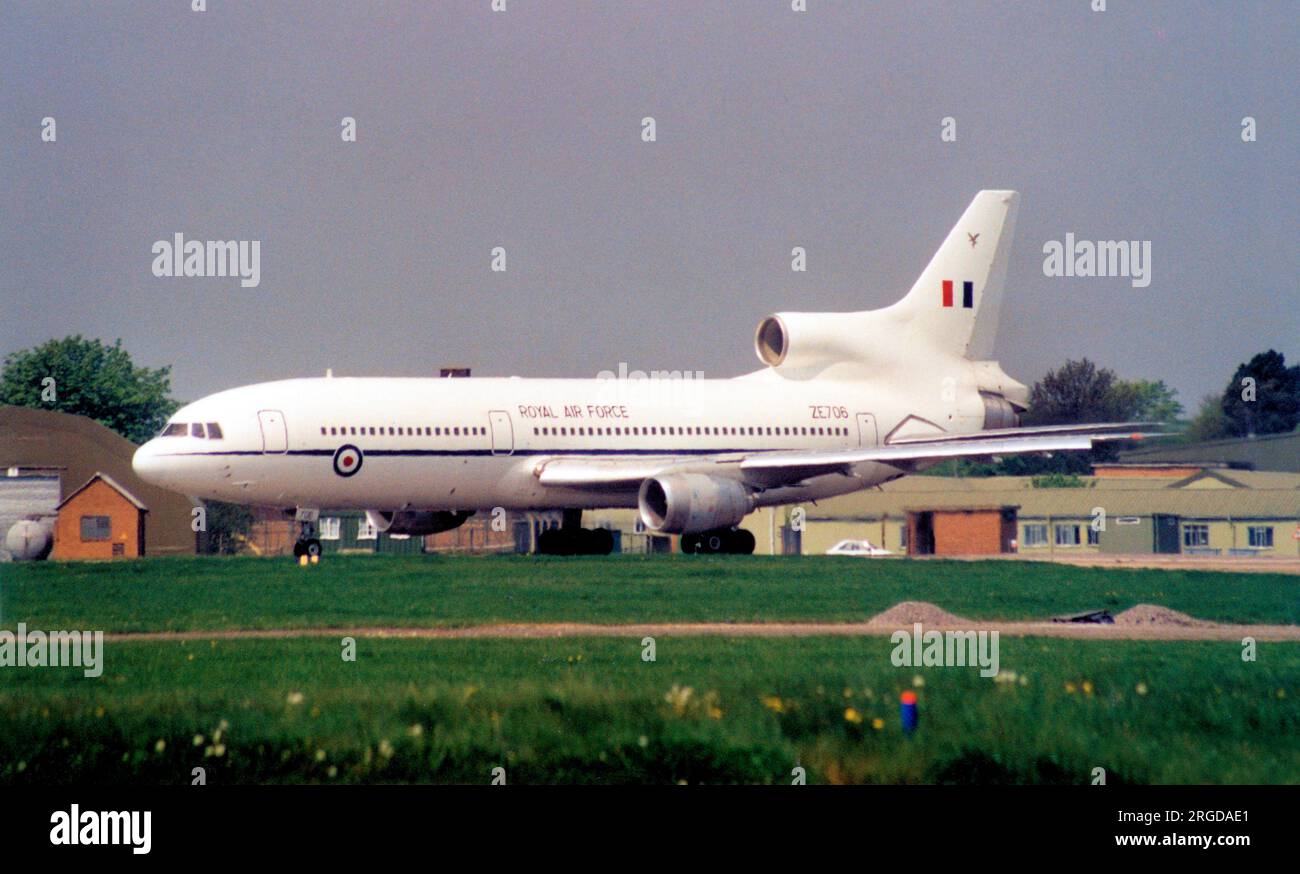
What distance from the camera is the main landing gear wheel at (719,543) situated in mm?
53281

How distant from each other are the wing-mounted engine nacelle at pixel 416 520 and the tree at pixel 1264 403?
21862mm

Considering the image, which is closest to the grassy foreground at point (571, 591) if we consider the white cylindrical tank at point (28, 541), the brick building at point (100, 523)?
the white cylindrical tank at point (28, 541)

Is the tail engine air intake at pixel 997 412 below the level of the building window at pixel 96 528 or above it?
above

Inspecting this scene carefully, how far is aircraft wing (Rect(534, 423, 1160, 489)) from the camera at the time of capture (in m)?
50.8

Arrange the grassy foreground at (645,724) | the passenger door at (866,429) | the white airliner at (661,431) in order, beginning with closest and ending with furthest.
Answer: the grassy foreground at (645,724) → the white airliner at (661,431) → the passenger door at (866,429)

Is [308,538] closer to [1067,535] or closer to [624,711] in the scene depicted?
[624,711]

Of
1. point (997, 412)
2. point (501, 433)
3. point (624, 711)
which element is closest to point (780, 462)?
point (501, 433)

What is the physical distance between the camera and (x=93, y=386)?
115562 millimetres

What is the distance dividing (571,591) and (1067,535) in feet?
183

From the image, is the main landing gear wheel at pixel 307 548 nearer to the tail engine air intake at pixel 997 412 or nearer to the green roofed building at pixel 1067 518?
the tail engine air intake at pixel 997 412

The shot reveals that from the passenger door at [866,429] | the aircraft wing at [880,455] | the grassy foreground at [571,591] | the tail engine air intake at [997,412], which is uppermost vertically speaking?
the tail engine air intake at [997,412]
